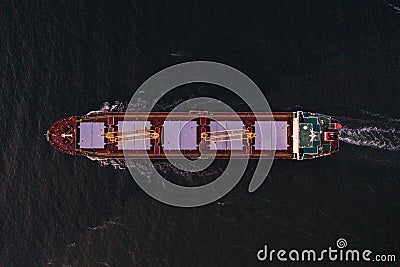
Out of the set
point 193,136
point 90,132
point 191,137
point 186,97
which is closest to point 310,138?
point 193,136

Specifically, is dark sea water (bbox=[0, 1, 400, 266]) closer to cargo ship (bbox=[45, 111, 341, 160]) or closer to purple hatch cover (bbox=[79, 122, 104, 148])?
cargo ship (bbox=[45, 111, 341, 160])

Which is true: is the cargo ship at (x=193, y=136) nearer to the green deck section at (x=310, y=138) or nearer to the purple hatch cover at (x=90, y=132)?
the purple hatch cover at (x=90, y=132)

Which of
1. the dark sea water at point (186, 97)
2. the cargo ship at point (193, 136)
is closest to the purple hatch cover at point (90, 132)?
the cargo ship at point (193, 136)

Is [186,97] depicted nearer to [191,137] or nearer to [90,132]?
[191,137]

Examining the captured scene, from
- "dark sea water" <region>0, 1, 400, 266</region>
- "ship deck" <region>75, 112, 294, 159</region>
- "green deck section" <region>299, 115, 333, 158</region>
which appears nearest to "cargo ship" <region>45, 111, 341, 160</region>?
"ship deck" <region>75, 112, 294, 159</region>

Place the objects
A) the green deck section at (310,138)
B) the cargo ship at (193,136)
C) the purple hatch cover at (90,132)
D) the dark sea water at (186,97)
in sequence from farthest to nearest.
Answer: the purple hatch cover at (90,132), the cargo ship at (193,136), the green deck section at (310,138), the dark sea water at (186,97)

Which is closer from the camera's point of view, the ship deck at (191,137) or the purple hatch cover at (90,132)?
the ship deck at (191,137)

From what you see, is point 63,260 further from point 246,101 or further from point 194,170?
point 246,101

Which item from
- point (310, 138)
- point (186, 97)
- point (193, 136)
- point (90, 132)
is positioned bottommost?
point (310, 138)
